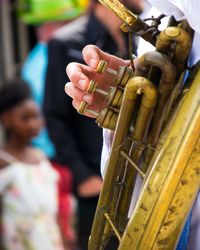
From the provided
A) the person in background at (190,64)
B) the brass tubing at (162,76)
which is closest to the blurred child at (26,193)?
the person in background at (190,64)

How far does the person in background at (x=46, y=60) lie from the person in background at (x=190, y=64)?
2.05 m

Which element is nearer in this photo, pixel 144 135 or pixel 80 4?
pixel 144 135

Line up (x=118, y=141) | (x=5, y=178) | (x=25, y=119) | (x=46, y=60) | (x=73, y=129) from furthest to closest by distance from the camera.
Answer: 1. (x=46, y=60)
2. (x=25, y=119)
3. (x=73, y=129)
4. (x=5, y=178)
5. (x=118, y=141)

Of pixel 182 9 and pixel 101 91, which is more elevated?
pixel 182 9

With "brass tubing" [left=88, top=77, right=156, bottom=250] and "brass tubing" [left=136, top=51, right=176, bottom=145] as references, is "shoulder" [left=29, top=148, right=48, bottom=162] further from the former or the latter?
"brass tubing" [left=136, top=51, right=176, bottom=145]

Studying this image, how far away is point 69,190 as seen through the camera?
349cm

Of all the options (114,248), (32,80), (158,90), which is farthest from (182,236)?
(32,80)

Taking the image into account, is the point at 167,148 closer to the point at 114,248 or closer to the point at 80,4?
the point at 114,248

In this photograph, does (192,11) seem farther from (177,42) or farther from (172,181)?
(172,181)

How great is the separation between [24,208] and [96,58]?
6.16 ft

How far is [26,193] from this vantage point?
10.2ft

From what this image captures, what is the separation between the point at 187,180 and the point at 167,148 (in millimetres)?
57

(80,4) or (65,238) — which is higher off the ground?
(80,4)

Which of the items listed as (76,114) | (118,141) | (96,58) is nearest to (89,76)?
(96,58)
